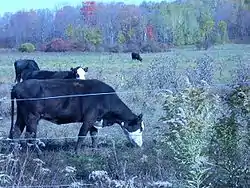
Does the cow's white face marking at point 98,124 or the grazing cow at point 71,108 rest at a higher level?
the grazing cow at point 71,108

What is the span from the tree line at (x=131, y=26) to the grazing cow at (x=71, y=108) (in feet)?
116

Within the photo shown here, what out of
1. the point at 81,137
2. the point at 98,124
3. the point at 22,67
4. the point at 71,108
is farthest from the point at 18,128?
the point at 22,67

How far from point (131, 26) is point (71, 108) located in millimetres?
49607

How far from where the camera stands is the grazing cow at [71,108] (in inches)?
344

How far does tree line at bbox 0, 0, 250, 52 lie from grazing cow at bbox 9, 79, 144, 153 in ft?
116

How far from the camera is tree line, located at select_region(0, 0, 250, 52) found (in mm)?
48688

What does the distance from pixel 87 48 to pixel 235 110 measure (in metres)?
49.0

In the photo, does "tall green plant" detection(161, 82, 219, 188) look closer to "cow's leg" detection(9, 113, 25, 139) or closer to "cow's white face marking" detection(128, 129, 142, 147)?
"cow's white face marking" detection(128, 129, 142, 147)

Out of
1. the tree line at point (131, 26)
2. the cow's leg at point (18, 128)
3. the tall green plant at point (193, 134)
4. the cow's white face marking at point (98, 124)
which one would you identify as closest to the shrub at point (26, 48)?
the tree line at point (131, 26)

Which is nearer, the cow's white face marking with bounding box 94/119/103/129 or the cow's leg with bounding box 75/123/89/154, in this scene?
the cow's leg with bounding box 75/123/89/154

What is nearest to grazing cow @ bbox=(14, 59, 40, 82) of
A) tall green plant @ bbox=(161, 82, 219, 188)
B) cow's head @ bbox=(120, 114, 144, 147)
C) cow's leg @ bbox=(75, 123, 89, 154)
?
cow's head @ bbox=(120, 114, 144, 147)

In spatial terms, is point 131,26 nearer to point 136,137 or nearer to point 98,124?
point 98,124

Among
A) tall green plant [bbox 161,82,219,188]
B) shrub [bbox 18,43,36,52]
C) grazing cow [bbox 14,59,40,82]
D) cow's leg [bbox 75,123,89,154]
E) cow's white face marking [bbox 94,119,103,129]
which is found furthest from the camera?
shrub [bbox 18,43,36,52]

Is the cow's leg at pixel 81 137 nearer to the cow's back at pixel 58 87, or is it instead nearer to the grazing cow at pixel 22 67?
the cow's back at pixel 58 87
